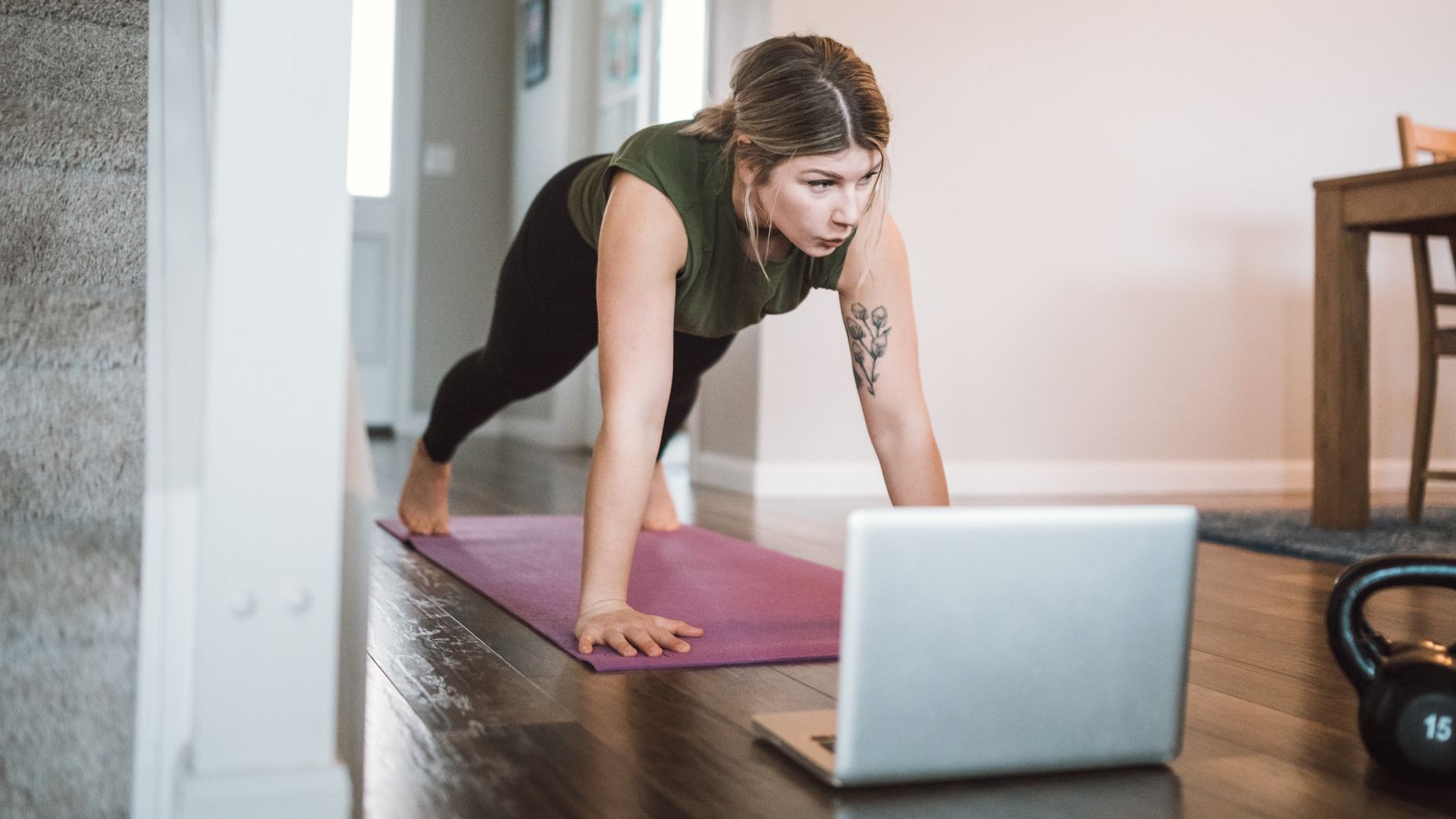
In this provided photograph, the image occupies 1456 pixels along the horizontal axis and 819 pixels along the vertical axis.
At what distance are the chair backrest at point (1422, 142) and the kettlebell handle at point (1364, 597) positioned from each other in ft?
7.71

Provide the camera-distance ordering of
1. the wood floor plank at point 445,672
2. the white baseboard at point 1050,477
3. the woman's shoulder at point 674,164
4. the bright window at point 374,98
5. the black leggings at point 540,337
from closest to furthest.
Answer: the wood floor plank at point 445,672
the woman's shoulder at point 674,164
the black leggings at point 540,337
the white baseboard at point 1050,477
the bright window at point 374,98

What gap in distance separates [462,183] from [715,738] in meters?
4.88

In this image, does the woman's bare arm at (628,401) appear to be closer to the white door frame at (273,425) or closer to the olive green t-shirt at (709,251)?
the olive green t-shirt at (709,251)

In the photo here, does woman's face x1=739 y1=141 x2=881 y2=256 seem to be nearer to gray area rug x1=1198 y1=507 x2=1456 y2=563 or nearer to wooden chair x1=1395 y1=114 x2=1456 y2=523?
gray area rug x1=1198 y1=507 x2=1456 y2=563

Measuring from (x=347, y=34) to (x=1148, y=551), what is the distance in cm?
62

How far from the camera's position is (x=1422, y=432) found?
293 centimetres

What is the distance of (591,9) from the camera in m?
4.92

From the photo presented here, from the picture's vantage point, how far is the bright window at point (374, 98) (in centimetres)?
535

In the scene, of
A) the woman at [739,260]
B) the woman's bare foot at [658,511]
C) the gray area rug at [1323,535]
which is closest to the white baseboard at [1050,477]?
the gray area rug at [1323,535]

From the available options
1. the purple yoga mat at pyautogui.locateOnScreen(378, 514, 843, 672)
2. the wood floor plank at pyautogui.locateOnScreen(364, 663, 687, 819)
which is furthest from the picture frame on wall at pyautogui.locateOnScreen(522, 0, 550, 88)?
the wood floor plank at pyautogui.locateOnScreen(364, 663, 687, 819)

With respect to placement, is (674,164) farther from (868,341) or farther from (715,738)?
(715,738)

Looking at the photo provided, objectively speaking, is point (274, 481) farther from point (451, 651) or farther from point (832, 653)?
point (832, 653)

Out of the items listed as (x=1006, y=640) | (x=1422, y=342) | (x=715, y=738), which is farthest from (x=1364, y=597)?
(x=1422, y=342)

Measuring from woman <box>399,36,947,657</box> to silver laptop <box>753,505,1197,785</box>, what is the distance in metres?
0.45
